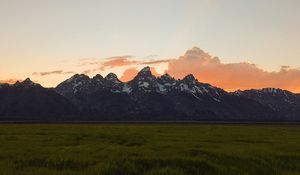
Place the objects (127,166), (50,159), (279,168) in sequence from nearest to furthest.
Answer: (127,166)
(50,159)
(279,168)

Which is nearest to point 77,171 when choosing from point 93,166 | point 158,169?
point 93,166

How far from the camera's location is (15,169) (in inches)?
909

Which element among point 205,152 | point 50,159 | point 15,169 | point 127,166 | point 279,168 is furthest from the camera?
point 205,152

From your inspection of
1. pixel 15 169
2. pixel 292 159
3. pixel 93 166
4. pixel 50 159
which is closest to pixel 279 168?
pixel 292 159

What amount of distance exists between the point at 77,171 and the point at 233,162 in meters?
11.0

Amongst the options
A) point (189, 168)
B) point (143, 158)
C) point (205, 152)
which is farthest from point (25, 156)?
point (205, 152)

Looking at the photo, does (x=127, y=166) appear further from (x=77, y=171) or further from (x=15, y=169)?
(x=15, y=169)

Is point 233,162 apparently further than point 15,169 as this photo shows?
Yes

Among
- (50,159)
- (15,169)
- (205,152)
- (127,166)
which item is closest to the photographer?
(15,169)

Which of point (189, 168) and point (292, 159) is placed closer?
point (189, 168)

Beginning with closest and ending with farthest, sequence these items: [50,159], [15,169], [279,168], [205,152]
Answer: [15,169] < [50,159] < [279,168] < [205,152]

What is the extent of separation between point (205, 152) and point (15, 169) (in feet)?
46.7

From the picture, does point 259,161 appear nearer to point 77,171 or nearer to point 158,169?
point 158,169

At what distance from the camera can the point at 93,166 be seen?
955 inches
